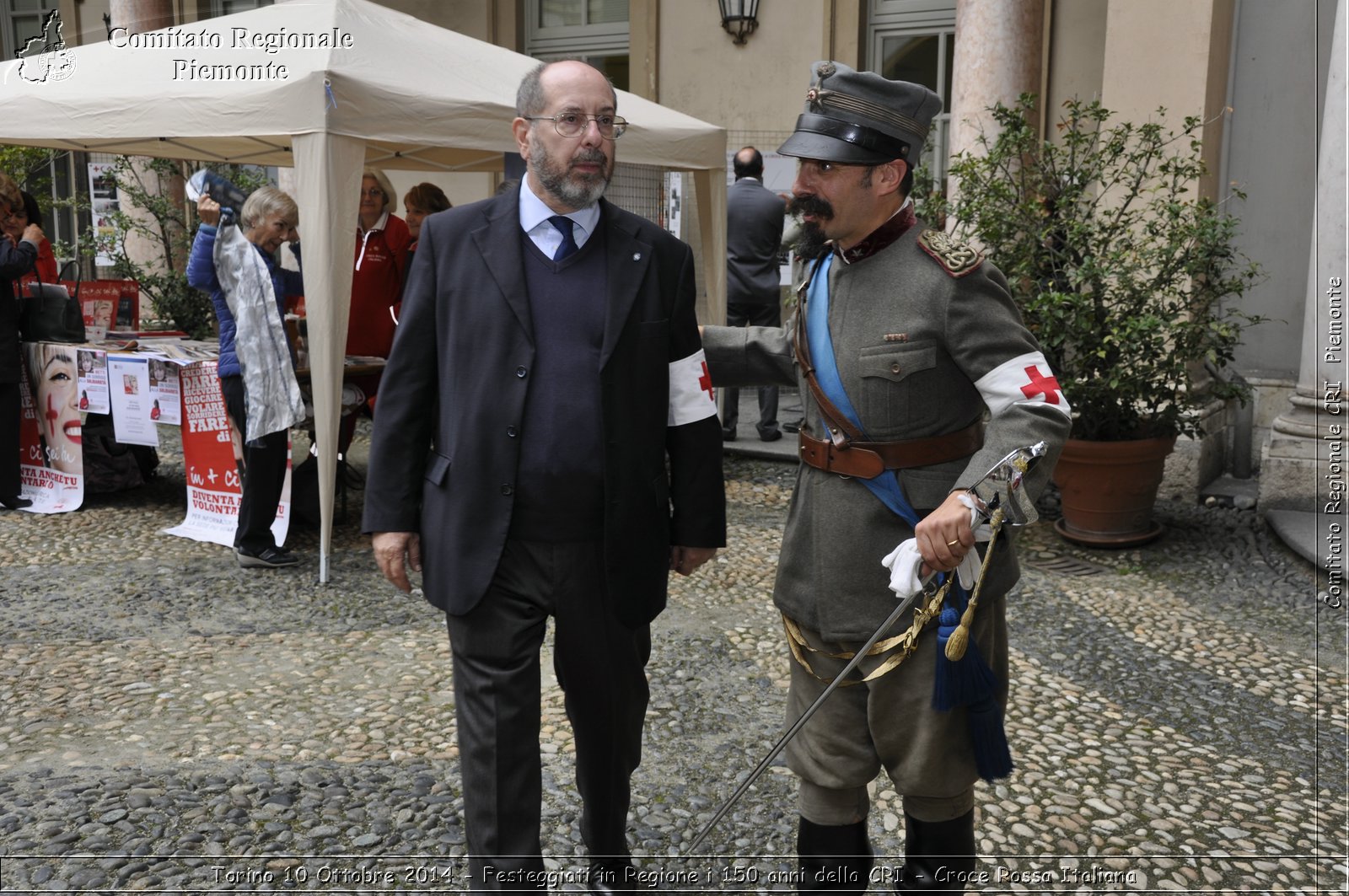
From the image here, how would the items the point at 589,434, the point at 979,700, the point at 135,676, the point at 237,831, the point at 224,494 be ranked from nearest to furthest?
the point at 979,700 < the point at 589,434 < the point at 237,831 < the point at 135,676 < the point at 224,494

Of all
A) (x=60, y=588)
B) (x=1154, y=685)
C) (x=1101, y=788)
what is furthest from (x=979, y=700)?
(x=60, y=588)

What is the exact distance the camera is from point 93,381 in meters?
6.58

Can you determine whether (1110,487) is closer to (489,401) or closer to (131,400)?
(489,401)

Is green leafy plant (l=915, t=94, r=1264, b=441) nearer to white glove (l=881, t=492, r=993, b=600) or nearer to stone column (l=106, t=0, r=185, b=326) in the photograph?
white glove (l=881, t=492, r=993, b=600)

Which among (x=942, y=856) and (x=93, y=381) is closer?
(x=942, y=856)

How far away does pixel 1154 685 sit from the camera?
14.2 feet

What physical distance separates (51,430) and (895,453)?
20.1ft

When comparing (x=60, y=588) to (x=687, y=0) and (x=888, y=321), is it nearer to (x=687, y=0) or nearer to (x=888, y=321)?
(x=888, y=321)

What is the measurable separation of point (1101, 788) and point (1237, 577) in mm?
2588

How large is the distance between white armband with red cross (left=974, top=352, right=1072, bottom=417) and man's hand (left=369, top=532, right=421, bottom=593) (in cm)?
123

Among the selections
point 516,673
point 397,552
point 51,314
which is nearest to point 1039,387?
point 516,673

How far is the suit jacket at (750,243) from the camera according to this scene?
856 centimetres

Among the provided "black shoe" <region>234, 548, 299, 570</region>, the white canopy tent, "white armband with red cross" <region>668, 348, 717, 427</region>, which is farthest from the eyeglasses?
"black shoe" <region>234, 548, 299, 570</region>

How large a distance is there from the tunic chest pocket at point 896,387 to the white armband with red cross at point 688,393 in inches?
15.2
